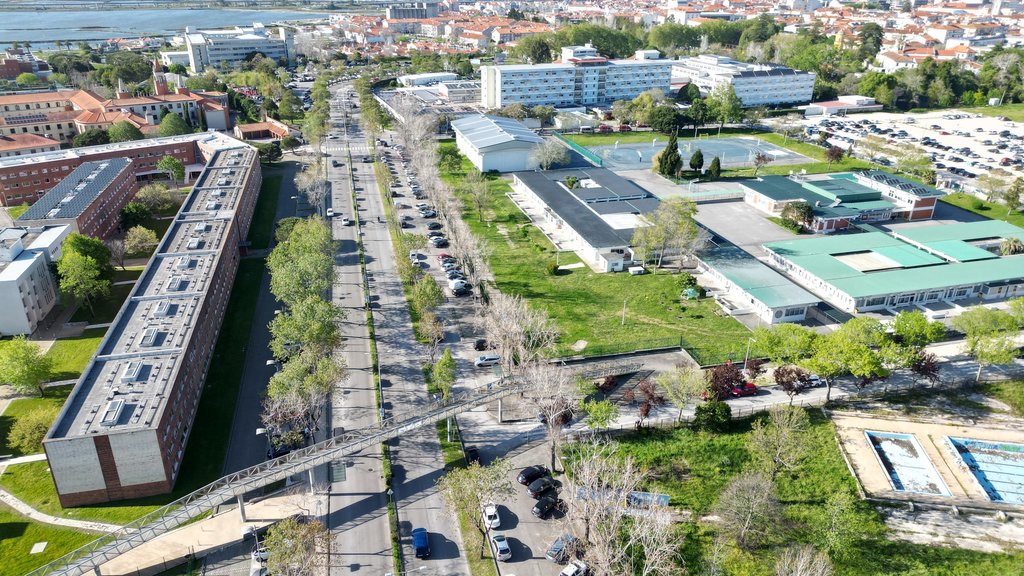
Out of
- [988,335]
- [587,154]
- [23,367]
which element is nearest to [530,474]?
[23,367]

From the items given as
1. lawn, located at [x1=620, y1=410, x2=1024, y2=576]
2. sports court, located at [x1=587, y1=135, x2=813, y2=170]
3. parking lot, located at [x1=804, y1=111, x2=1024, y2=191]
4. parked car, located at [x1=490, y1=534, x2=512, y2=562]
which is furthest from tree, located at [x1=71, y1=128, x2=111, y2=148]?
parking lot, located at [x1=804, y1=111, x2=1024, y2=191]

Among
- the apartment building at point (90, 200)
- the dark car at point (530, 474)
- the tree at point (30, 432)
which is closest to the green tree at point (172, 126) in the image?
the apartment building at point (90, 200)

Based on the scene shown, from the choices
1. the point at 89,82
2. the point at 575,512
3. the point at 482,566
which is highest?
the point at 89,82

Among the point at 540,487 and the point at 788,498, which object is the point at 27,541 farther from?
the point at 788,498

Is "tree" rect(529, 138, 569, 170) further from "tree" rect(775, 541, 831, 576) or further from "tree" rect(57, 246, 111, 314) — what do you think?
"tree" rect(775, 541, 831, 576)

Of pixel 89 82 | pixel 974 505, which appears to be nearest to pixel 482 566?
pixel 974 505

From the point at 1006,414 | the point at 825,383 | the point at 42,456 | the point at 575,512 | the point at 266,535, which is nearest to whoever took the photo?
the point at 575,512

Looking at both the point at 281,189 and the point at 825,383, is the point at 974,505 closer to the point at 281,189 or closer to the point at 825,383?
the point at 825,383
